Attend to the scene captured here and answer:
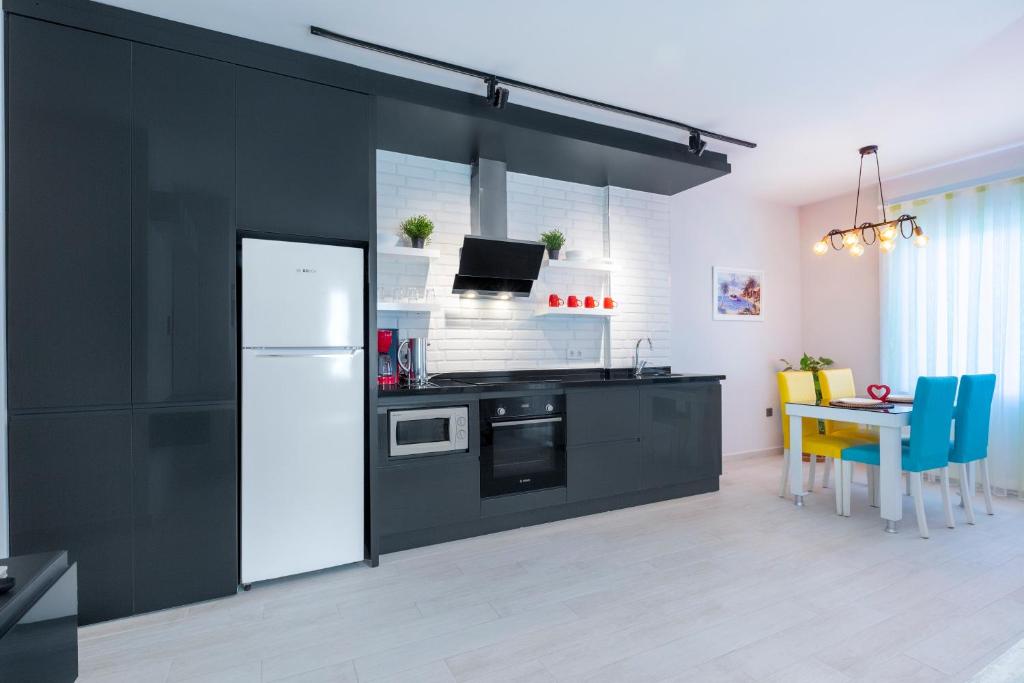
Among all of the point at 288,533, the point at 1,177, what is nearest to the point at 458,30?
the point at 1,177

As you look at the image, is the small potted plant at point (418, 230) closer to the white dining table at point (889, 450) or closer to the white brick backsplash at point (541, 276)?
the white brick backsplash at point (541, 276)

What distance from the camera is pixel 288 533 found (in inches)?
103

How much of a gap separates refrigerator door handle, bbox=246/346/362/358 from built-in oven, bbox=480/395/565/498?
0.91 meters

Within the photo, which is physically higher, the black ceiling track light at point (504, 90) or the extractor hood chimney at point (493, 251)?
the black ceiling track light at point (504, 90)

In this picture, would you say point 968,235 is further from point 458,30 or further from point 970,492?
point 458,30

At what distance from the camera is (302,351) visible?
2.64 meters

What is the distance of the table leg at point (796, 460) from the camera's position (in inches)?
150

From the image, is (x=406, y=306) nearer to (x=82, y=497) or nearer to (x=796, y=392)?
(x=82, y=497)

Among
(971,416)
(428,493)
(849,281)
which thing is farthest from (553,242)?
(849,281)

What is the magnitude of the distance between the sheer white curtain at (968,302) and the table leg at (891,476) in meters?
1.75

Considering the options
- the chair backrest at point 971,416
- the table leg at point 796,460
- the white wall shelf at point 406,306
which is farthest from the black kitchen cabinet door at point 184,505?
the chair backrest at point 971,416

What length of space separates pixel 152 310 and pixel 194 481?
81 cm

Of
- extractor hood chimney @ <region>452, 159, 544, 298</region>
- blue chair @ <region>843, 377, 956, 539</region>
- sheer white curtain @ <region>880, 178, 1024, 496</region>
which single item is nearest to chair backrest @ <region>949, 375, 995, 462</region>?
blue chair @ <region>843, 377, 956, 539</region>

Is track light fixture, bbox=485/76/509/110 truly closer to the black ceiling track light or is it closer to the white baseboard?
the black ceiling track light
